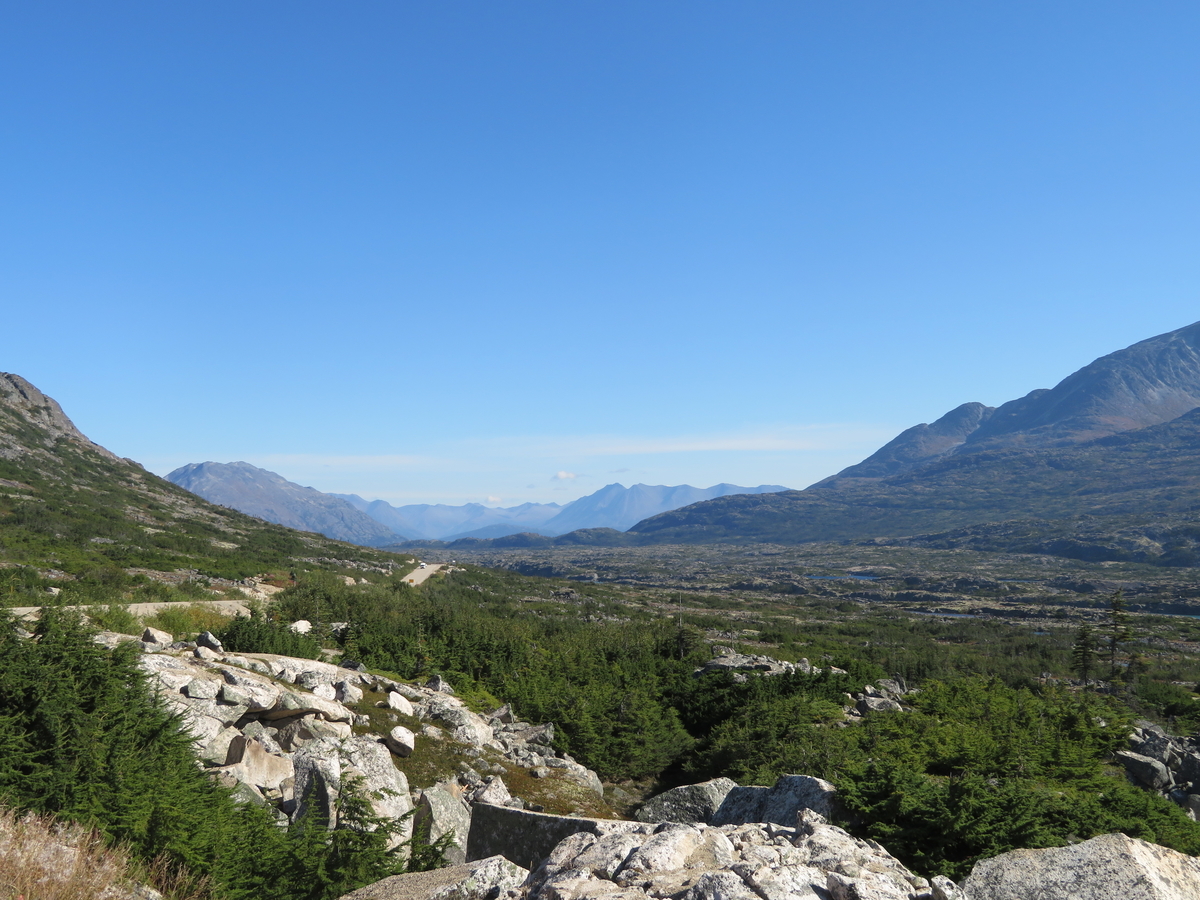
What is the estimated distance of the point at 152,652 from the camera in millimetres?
22625

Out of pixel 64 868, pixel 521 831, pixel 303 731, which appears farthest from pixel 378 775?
pixel 64 868

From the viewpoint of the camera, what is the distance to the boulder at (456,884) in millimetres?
9289

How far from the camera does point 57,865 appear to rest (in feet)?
29.6

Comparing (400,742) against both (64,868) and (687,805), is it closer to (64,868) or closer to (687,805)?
(687,805)

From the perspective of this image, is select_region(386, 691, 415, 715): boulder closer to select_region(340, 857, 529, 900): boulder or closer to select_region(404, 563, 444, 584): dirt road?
select_region(340, 857, 529, 900): boulder

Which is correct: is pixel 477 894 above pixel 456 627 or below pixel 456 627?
above

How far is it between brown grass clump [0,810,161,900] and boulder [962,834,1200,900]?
11189mm

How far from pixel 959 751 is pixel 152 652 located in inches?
1075

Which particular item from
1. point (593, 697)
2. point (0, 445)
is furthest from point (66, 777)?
point (0, 445)

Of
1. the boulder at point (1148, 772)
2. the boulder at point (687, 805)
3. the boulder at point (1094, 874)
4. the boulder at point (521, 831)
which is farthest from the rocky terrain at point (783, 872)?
the boulder at point (1148, 772)

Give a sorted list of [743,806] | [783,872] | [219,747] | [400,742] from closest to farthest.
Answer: [783,872] → [743,806] → [219,747] → [400,742]

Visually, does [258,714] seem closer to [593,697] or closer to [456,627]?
[593,697]

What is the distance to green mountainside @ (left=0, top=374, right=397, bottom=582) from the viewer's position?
63094 mm

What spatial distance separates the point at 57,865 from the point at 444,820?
8.13 m
